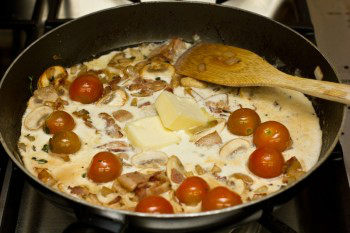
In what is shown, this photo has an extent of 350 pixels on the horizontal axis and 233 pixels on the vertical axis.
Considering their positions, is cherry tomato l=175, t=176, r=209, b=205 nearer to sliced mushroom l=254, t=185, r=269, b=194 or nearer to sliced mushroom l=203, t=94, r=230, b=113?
sliced mushroom l=254, t=185, r=269, b=194

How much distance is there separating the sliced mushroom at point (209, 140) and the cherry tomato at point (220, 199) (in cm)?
25

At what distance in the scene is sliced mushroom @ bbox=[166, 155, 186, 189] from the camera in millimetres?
1392

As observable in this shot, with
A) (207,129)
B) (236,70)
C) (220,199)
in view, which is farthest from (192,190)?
(236,70)

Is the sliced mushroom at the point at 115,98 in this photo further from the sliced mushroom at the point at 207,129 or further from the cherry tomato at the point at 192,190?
the cherry tomato at the point at 192,190

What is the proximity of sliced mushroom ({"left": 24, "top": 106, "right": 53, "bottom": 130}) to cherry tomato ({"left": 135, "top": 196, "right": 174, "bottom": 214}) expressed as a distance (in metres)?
0.50

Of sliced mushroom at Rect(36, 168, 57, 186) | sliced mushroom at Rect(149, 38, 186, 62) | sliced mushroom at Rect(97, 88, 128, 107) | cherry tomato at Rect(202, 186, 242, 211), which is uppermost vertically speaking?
sliced mushroom at Rect(149, 38, 186, 62)

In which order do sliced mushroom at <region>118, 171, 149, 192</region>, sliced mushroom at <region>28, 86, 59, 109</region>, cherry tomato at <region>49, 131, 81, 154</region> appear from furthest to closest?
sliced mushroom at <region>28, 86, 59, 109</region> → cherry tomato at <region>49, 131, 81, 154</region> → sliced mushroom at <region>118, 171, 149, 192</region>

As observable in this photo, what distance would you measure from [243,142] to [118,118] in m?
0.41

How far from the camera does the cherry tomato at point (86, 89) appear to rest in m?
1.63

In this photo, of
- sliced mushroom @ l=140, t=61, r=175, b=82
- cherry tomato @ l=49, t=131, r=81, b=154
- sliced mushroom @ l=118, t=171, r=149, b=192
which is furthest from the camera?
sliced mushroom @ l=140, t=61, r=175, b=82

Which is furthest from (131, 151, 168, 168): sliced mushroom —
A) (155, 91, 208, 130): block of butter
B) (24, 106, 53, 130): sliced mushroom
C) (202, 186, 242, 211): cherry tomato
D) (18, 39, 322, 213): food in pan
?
(24, 106, 53, 130): sliced mushroom

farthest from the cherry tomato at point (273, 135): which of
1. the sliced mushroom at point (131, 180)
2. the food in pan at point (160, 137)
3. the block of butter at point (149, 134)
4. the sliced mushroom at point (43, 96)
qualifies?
the sliced mushroom at point (43, 96)

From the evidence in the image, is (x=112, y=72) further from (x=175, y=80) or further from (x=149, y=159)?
(x=149, y=159)

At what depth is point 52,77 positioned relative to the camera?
5.63 feet
